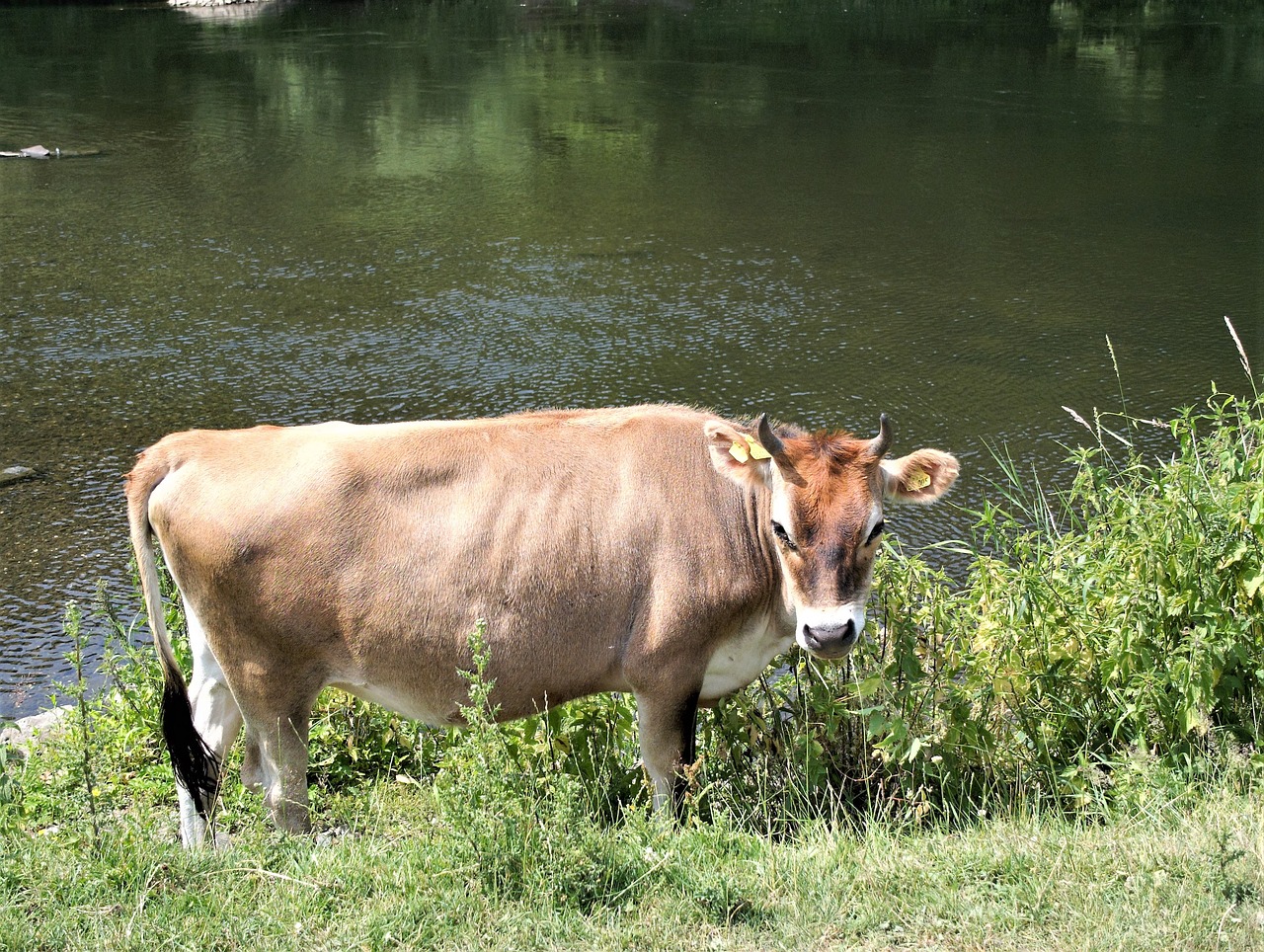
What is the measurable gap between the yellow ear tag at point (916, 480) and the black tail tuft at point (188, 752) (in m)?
2.62

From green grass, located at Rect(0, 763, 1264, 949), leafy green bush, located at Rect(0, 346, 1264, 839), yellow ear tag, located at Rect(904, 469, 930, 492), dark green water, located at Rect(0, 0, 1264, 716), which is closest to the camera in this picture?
green grass, located at Rect(0, 763, 1264, 949)

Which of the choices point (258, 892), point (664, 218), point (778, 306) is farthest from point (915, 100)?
point (258, 892)

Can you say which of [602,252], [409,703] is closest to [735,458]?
[409,703]

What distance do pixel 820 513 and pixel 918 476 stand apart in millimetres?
517

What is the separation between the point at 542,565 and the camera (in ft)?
15.3

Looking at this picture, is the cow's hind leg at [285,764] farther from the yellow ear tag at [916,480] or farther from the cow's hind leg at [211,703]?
the yellow ear tag at [916,480]

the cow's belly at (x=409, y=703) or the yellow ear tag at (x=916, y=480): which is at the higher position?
the yellow ear tag at (x=916, y=480)

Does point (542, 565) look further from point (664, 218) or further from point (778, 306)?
point (664, 218)

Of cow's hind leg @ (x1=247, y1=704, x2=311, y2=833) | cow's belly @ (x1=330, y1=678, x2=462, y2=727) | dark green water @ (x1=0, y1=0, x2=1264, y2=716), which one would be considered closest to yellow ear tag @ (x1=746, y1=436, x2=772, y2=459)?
cow's belly @ (x1=330, y1=678, x2=462, y2=727)

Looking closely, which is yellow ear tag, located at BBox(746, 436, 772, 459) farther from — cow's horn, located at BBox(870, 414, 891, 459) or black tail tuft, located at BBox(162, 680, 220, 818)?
black tail tuft, located at BBox(162, 680, 220, 818)

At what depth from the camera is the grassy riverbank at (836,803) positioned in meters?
3.64

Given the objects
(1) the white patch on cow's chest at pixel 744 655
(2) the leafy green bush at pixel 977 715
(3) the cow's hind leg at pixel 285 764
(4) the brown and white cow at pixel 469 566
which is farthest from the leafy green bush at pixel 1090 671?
(3) the cow's hind leg at pixel 285 764

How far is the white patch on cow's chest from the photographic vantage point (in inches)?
188

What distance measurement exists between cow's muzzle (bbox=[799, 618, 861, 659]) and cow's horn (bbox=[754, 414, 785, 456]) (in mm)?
591
